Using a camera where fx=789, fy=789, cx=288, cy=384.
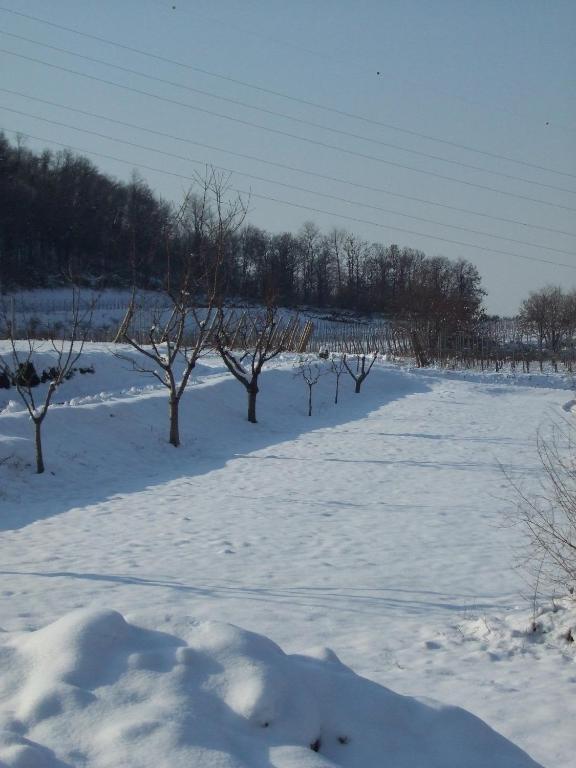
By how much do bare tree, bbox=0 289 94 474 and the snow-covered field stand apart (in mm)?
569

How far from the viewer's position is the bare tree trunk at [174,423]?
1616 cm

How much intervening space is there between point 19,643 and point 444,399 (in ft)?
82.9

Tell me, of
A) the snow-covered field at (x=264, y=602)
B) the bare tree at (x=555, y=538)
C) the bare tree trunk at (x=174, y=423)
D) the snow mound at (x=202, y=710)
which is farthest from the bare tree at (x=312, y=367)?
the snow mound at (x=202, y=710)

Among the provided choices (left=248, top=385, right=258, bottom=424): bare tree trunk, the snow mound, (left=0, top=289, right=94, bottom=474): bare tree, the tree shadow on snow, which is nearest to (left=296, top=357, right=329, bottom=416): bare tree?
the tree shadow on snow

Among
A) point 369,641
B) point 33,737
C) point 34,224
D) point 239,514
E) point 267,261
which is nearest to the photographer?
point 33,737

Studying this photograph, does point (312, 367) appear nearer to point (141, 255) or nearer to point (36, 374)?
point (36, 374)

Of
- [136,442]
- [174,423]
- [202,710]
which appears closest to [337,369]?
[174,423]

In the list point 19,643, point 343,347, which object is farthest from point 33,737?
point 343,347

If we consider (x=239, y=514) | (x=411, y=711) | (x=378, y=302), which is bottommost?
(x=239, y=514)

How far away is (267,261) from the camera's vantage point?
69688 millimetres

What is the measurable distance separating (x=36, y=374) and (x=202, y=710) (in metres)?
18.9

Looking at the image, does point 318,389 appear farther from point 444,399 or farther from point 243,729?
point 243,729

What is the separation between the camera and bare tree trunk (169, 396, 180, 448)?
636 inches

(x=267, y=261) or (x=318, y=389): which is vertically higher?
(x=267, y=261)
